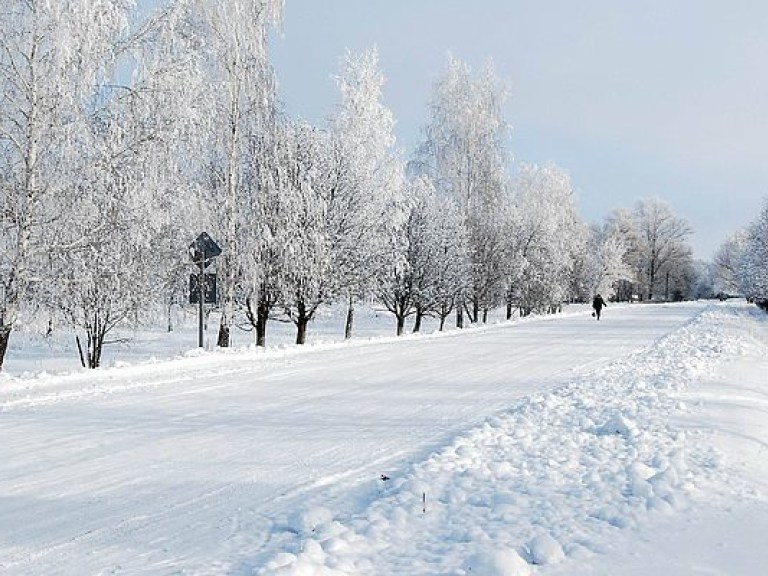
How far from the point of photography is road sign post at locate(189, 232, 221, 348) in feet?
52.7

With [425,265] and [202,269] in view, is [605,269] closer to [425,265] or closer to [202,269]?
[425,265]

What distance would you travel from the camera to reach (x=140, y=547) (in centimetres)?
391

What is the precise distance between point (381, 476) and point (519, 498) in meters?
1.25

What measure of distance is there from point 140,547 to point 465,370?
911 centimetres

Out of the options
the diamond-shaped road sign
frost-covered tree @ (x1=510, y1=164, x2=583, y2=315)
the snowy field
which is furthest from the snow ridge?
frost-covered tree @ (x1=510, y1=164, x2=583, y2=315)

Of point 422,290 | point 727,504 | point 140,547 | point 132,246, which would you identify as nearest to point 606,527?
point 727,504

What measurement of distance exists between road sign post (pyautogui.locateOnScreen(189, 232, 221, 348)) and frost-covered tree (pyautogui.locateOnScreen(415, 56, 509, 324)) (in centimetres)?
2012

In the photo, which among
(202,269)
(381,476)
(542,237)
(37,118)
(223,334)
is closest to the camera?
(381,476)

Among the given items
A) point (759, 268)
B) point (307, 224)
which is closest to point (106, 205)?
point (307, 224)

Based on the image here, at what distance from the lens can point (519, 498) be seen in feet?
15.3

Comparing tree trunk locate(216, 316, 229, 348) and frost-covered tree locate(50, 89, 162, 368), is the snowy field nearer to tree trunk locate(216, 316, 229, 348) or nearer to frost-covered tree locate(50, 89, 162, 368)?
frost-covered tree locate(50, 89, 162, 368)

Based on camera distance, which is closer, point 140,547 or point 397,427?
point 140,547

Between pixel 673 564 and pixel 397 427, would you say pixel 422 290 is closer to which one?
pixel 397 427

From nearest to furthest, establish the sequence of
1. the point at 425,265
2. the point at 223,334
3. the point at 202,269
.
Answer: the point at 202,269 → the point at 223,334 → the point at 425,265
